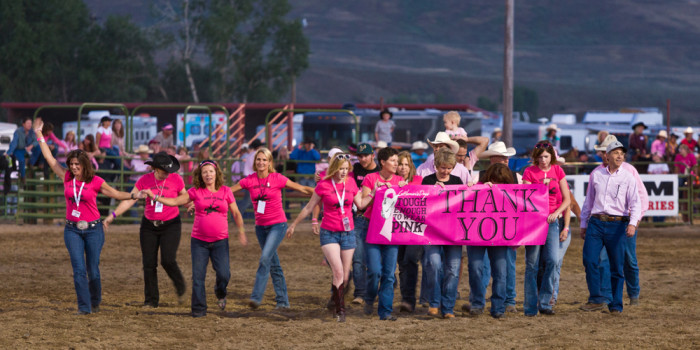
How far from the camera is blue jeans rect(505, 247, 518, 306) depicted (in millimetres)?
10453

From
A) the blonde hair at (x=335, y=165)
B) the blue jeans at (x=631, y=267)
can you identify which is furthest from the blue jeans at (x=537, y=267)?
the blonde hair at (x=335, y=165)

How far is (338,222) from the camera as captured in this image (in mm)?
10062

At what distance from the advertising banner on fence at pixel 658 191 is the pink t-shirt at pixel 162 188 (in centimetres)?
1165

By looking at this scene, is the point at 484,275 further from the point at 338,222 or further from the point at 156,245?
the point at 156,245

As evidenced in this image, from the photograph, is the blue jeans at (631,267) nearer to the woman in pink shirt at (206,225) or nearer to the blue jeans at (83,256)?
the woman in pink shirt at (206,225)

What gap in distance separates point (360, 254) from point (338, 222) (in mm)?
1087

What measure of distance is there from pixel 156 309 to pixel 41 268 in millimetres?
4596

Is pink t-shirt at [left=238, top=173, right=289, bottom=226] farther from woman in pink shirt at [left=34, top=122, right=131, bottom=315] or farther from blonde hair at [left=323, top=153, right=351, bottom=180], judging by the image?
woman in pink shirt at [left=34, top=122, right=131, bottom=315]

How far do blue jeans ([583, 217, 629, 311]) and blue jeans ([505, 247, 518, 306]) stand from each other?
29.8 inches

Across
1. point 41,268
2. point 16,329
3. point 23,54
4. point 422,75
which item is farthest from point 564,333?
point 422,75

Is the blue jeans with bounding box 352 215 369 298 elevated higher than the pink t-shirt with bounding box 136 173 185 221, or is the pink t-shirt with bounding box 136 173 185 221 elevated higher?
the pink t-shirt with bounding box 136 173 185 221

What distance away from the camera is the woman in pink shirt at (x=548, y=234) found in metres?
10.3

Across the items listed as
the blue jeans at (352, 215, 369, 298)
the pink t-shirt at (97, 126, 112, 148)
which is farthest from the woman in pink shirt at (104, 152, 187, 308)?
the pink t-shirt at (97, 126, 112, 148)

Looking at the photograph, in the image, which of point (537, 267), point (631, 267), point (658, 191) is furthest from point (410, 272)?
point (658, 191)
